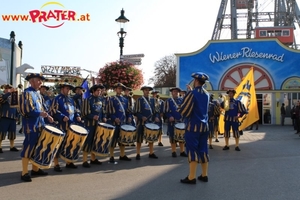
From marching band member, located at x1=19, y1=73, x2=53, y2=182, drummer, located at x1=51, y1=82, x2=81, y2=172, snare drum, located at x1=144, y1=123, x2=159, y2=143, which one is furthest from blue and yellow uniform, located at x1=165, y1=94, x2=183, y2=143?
marching band member, located at x1=19, y1=73, x2=53, y2=182

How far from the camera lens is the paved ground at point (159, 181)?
18.5 feet

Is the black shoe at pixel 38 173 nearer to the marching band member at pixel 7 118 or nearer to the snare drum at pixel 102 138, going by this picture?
the snare drum at pixel 102 138

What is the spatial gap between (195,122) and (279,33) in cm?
4277

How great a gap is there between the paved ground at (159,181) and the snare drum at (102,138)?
0.39 meters

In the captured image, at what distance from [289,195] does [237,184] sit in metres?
1.03

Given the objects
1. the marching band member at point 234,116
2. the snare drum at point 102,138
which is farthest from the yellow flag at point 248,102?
the snare drum at point 102,138

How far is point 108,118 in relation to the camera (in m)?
8.95

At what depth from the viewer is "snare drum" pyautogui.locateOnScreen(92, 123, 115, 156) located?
816 cm

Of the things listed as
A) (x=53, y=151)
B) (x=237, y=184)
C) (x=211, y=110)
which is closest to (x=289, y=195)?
(x=237, y=184)

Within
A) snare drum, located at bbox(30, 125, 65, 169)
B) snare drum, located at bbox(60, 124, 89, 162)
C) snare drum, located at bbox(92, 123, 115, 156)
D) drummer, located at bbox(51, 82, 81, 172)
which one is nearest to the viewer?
snare drum, located at bbox(30, 125, 65, 169)

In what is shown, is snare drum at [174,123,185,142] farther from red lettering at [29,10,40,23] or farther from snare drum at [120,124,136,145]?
red lettering at [29,10,40,23]

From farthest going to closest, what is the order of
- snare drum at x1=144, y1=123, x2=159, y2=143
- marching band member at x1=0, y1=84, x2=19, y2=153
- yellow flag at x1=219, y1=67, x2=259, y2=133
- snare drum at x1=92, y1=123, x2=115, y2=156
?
yellow flag at x1=219, y1=67, x2=259, y2=133
marching band member at x1=0, y1=84, x2=19, y2=153
snare drum at x1=144, y1=123, x2=159, y2=143
snare drum at x1=92, y1=123, x2=115, y2=156

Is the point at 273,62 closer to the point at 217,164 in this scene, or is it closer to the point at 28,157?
the point at 217,164

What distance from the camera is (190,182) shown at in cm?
646
